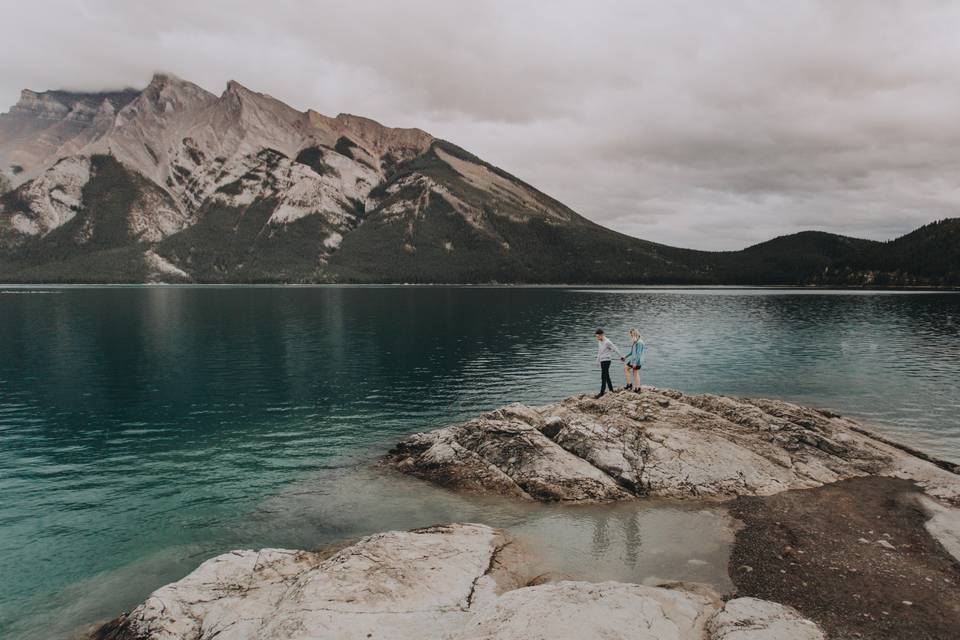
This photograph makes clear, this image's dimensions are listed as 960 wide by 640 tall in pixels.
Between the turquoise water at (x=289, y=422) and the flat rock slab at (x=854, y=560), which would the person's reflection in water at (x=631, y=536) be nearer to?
the turquoise water at (x=289, y=422)

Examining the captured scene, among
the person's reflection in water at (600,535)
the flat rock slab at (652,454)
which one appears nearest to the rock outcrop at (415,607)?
the person's reflection in water at (600,535)

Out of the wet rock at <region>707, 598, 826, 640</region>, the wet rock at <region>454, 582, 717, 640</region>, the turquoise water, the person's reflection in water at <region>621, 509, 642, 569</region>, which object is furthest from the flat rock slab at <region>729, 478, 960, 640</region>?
the wet rock at <region>454, 582, 717, 640</region>

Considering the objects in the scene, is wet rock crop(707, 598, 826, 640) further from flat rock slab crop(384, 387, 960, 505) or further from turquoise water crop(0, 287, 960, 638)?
flat rock slab crop(384, 387, 960, 505)

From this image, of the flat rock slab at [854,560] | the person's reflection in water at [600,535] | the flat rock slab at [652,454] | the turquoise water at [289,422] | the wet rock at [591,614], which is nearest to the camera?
the wet rock at [591,614]

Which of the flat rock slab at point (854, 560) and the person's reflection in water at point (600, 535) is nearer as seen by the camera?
the flat rock slab at point (854, 560)

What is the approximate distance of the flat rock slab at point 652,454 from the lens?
74.2ft

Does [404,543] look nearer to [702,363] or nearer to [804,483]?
[804,483]

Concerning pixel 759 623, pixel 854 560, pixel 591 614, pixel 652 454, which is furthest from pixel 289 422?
pixel 854 560

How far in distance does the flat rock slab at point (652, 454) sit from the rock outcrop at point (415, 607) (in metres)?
7.93

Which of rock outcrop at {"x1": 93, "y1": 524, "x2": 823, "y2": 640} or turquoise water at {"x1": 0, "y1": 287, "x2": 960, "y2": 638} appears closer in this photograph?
rock outcrop at {"x1": 93, "y1": 524, "x2": 823, "y2": 640}

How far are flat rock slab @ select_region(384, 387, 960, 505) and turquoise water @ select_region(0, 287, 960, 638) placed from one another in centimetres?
183

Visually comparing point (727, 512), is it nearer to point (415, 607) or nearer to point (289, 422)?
point (415, 607)

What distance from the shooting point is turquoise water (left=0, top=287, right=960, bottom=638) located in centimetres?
1812

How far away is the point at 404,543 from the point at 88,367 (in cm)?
5456
